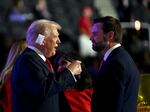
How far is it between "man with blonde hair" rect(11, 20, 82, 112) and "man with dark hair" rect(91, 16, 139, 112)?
25cm

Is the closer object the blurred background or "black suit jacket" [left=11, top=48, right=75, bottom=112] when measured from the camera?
"black suit jacket" [left=11, top=48, right=75, bottom=112]

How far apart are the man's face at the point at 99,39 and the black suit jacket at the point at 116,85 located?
0.12 m

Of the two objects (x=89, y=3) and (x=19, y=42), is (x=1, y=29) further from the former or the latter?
Answer: (x=19, y=42)

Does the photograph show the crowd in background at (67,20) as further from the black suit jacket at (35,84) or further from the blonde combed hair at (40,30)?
the black suit jacket at (35,84)

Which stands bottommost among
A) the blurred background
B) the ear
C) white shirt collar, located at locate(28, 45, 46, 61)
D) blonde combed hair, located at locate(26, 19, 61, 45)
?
the blurred background

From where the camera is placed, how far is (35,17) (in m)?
13.5

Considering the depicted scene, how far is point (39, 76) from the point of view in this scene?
5.32 m

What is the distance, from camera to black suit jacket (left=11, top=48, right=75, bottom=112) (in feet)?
17.4

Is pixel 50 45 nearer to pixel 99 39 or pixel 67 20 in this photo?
pixel 99 39

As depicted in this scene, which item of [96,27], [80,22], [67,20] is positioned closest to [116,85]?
[96,27]

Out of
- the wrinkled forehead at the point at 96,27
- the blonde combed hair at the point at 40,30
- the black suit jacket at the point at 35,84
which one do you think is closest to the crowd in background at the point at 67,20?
the wrinkled forehead at the point at 96,27

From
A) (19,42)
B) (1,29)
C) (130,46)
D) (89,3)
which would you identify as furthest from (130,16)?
(19,42)

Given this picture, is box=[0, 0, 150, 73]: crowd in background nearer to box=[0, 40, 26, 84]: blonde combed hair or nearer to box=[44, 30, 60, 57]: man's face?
box=[0, 40, 26, 84]: blonde combed hair

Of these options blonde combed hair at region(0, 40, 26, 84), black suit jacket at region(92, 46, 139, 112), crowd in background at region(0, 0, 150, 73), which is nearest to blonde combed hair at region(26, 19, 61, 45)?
black suit jacket at region(92, 46, 139, 112)
